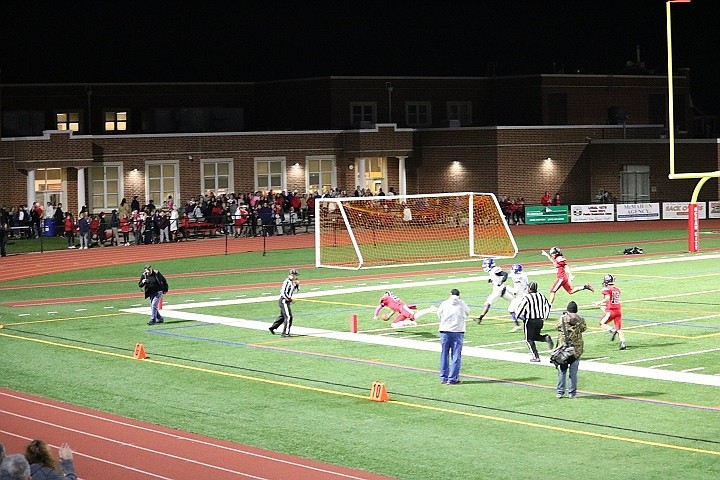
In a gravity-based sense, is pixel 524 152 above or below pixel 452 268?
above

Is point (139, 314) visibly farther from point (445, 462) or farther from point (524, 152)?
point (524, 152)

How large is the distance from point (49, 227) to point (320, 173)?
1660 centimetres

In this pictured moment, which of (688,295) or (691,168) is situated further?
(691,168)

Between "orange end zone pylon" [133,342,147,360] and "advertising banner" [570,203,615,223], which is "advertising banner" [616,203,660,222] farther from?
"orange end zone pylon" [133,342,147,360]

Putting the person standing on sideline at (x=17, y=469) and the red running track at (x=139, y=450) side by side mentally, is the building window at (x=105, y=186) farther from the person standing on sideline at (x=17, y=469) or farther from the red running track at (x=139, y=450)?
the person standing on sideline at (x=17, y=469)

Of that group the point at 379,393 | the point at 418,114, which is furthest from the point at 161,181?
the point at 379,393

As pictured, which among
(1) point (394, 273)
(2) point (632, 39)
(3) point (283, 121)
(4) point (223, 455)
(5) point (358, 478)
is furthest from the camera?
(2) point (632, 39)

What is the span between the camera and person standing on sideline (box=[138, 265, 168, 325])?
29.1 metres

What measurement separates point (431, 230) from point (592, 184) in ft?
53.2

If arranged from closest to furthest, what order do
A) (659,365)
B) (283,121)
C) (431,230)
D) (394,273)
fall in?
(659,365)
(394,273)
(431,230)
(283,121)

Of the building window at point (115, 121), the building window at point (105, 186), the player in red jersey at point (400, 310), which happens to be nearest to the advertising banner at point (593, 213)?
the building window at point (105, 186)

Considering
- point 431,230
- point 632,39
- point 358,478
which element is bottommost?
point 358,478

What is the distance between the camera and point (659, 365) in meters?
22.8

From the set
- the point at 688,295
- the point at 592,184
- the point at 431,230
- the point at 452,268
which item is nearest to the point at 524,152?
the point at 592,184
